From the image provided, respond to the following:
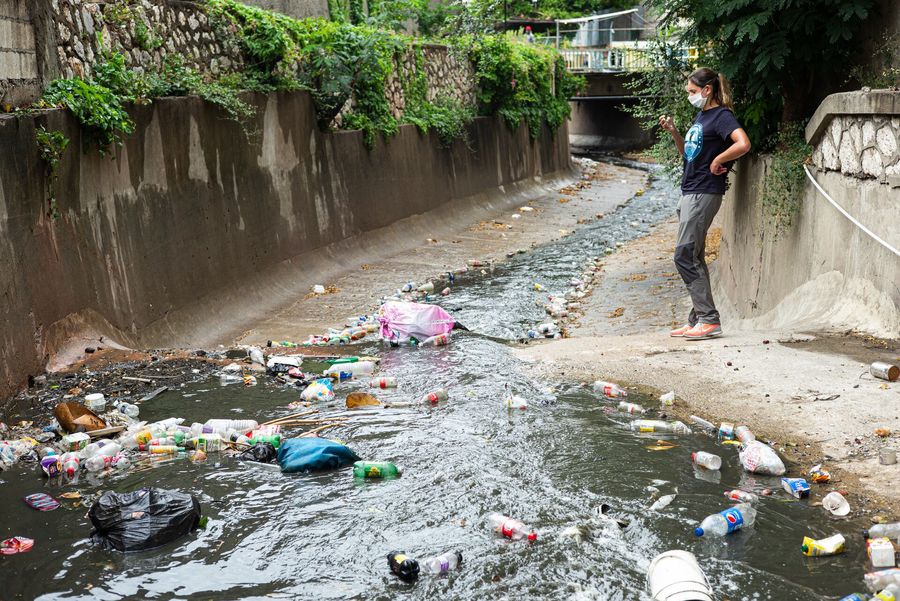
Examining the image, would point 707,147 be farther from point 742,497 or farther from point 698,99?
point 742,497

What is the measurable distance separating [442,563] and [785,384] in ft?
9.59

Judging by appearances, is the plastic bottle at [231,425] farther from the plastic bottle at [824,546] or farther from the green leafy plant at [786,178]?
the green leafy plant at [786,178]

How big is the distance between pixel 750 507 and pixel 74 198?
625 centimetres

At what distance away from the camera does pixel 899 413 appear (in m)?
5.07

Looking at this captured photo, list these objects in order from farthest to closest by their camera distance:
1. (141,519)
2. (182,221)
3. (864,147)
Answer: (182,221) → (864,147) → (141,519)

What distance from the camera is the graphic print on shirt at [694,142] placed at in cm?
746

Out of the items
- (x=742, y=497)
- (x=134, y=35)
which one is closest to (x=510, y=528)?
(x=742, y=497)

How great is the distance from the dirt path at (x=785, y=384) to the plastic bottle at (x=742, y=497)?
330 mm

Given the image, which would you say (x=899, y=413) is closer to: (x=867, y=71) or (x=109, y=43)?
(x=867, y=71)

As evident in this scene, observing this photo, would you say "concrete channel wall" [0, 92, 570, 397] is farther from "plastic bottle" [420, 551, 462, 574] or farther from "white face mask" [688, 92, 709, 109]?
"white face mask" [688, 92, 709, 109]

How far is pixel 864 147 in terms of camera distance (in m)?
6.58

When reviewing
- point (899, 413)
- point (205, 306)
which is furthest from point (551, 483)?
point (205, 306)

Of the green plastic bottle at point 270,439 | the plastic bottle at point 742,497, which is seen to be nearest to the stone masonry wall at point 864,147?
the plastic bottle at point 742,497

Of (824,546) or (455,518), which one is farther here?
(455,518)
